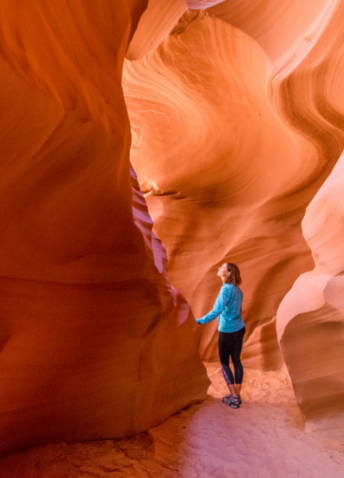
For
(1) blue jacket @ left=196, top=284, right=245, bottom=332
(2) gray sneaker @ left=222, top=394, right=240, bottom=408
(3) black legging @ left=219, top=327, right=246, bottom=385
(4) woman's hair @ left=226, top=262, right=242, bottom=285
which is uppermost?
(4) woman's hair @ left=226, top=262, right=242, bottom=285

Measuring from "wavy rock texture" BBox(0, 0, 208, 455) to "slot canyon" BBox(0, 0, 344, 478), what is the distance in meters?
0.01

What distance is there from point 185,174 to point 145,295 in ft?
10.9

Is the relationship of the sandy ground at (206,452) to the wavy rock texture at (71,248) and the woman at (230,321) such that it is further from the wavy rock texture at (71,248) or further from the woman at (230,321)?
the woman at (230,321)

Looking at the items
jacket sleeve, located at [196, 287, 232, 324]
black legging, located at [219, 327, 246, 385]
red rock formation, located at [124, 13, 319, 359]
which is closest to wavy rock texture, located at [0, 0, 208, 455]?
jacket sleeve, located at [196, 287, 232, 324]

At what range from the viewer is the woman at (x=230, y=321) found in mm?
3594

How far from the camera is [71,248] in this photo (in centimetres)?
255

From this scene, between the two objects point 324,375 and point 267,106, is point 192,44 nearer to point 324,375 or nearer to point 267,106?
point 267,106

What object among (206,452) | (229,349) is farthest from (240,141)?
(206,452)

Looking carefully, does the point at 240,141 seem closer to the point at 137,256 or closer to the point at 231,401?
the point at 137,256

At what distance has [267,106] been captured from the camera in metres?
4.78

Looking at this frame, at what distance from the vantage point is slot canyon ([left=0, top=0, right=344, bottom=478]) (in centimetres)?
213

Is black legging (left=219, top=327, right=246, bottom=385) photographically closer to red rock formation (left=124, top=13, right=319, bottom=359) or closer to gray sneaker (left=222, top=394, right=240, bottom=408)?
gray sneaker (left=222, top=394, right=240, bottom=408)

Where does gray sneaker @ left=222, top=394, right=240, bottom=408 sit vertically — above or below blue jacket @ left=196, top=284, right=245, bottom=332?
below

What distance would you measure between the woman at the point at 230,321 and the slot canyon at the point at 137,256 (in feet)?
0.70
